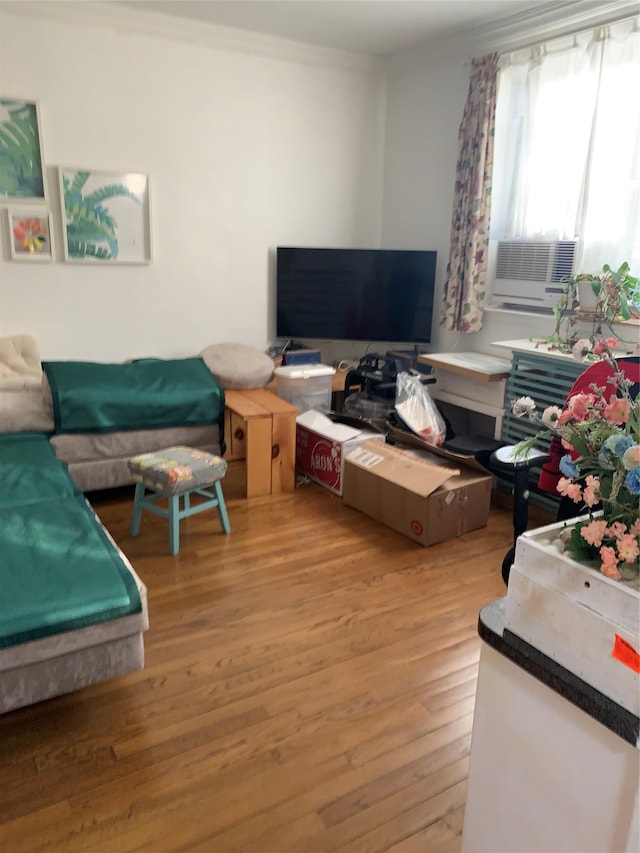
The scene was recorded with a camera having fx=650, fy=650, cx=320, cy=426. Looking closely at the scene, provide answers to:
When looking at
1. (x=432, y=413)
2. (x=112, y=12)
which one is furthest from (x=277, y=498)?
(x=112, y=12)

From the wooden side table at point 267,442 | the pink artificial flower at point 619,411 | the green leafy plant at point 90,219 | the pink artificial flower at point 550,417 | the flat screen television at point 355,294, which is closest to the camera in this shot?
the pink artificial flower at point 619,411

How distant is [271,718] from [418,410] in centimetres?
202

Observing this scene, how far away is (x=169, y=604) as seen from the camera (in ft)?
8.30

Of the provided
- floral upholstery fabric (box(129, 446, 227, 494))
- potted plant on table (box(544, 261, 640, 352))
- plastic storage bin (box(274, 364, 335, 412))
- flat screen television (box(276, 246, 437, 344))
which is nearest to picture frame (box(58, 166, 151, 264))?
flat screen television (box(276, 246, 437, 344))

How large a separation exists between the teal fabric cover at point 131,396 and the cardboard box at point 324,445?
0.50 metres

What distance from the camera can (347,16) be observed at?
3.72 m

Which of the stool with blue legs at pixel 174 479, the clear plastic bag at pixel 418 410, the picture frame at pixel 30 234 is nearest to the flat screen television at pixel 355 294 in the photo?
the clear plastic bag at pixel 418 410

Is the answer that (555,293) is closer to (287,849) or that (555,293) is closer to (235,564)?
(235,564)

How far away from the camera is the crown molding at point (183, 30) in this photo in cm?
353

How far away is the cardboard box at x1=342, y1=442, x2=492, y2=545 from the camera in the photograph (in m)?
3.02

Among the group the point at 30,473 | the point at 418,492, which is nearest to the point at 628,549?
the point at 418,492

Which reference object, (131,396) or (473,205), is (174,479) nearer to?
(131,396)

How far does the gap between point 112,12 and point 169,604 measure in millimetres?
A: 3281

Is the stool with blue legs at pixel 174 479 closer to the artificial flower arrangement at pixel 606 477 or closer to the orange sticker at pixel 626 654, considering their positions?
the artificial flower arrangement at pixel 606 477
